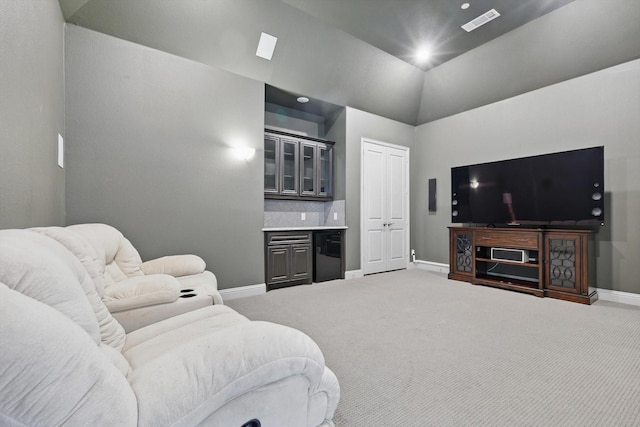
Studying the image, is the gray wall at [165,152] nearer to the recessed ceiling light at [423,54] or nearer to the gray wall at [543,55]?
the recessed ceiling light at [423,54]

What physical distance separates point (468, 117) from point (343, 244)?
10.7 ft

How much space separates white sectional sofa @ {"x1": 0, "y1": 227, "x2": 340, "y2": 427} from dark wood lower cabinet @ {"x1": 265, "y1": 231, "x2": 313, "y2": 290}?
2.97m

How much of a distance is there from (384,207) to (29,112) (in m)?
4.94

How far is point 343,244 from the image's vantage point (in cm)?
507

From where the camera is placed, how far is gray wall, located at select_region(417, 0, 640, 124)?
3.51 m

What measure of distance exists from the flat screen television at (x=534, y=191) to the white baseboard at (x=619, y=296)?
0.92 metres

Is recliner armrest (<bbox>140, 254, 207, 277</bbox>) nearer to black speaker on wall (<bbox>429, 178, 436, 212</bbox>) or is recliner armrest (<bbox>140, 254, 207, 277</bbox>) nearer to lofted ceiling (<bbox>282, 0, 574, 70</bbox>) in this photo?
lofted ceiling (<bbox>282, 0, 574, 70</bbox>)

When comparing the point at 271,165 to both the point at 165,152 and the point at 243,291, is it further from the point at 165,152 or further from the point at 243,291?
the point at 243,291

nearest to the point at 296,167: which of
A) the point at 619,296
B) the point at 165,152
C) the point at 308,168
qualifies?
the point at 308,168

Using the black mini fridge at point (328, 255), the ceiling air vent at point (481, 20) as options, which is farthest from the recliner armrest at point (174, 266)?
the ceiling air vent at point (481, 20)

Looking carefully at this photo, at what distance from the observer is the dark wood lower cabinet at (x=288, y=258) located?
168 inches

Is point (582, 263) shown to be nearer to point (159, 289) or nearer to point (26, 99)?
point (159, 289)

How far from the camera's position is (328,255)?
495 cm

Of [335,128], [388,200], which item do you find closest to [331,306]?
[388,200]
